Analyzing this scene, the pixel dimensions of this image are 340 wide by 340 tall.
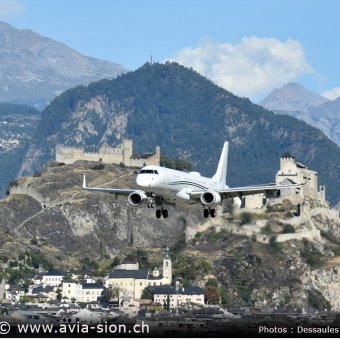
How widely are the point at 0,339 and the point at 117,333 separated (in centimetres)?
2194

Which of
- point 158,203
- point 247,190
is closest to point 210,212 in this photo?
point 247,190

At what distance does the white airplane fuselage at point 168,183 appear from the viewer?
128875 mm

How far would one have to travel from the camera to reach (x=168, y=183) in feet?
431

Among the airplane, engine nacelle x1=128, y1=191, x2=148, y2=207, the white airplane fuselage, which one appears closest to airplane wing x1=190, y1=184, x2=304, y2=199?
the airplane

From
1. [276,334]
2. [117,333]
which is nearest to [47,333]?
[117,333]

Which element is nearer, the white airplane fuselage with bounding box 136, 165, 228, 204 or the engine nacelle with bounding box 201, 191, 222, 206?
the white airplane fuselage with bounding box 136, 165, 228, 204

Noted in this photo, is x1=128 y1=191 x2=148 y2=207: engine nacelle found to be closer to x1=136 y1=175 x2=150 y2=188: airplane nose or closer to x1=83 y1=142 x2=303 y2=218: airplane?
A: x1=83 y1=142 x2=303 y2=218: airplane

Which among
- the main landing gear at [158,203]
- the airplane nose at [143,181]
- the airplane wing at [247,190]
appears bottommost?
the main landing gear at [158,203]

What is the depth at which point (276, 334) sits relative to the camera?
146 meters

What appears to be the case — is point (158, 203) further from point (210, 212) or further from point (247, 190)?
point (247, 190)

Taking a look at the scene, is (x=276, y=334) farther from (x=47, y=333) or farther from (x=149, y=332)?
(x=149, y=332)

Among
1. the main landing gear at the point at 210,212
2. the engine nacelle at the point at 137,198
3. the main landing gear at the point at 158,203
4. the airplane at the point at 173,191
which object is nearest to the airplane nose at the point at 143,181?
the airplane at the point at 173,191

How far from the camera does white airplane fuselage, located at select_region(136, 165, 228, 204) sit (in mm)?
128875

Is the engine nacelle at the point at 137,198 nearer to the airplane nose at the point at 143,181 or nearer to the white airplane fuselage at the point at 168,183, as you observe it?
the white airplane fuselage at the point at 168,183
